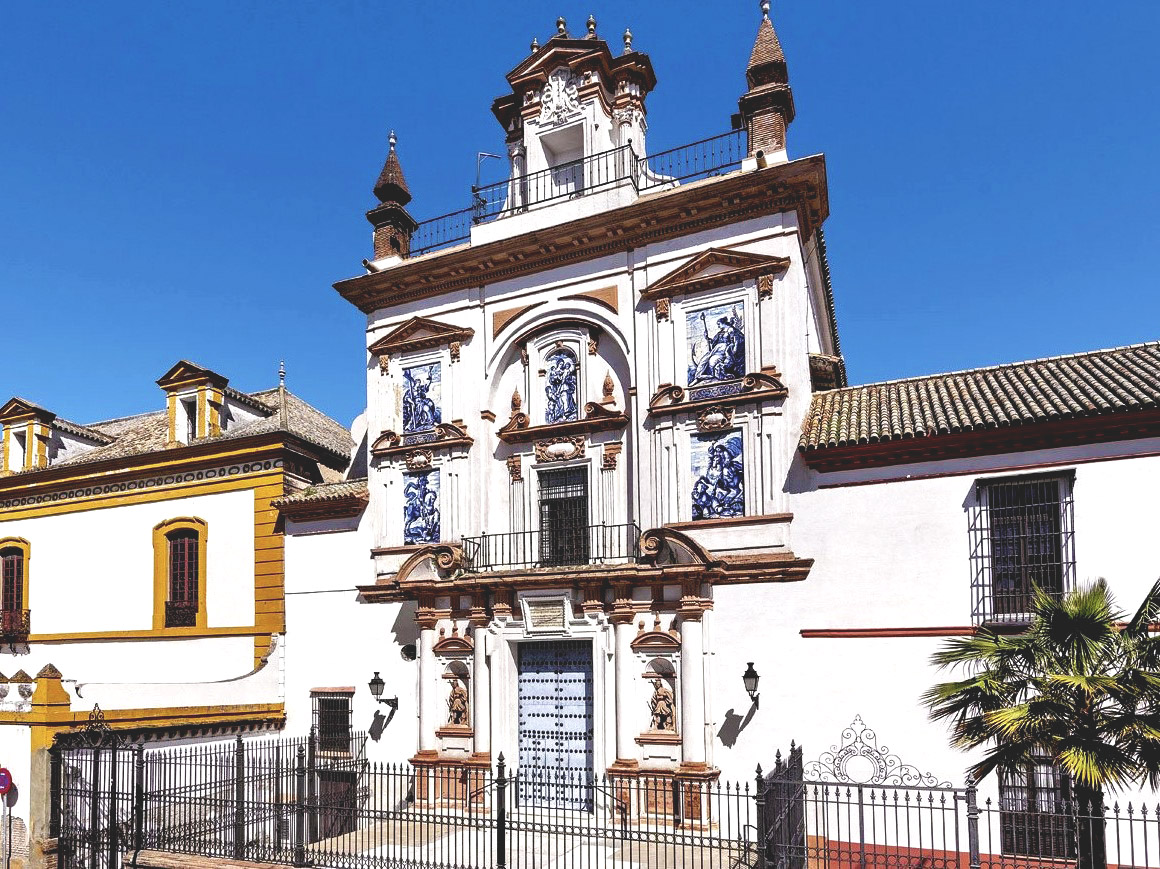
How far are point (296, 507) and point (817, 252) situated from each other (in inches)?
478

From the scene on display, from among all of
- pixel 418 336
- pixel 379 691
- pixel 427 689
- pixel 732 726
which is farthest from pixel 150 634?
pixel 732 726

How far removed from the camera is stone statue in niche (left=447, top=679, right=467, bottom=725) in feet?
54.6

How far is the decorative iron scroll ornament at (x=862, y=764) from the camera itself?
1359cm

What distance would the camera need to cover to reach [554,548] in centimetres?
1723

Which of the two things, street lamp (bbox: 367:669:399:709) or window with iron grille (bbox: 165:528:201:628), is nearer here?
street lamp (bbox: 367:669:399:709)

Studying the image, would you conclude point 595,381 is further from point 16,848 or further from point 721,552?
point 16,848

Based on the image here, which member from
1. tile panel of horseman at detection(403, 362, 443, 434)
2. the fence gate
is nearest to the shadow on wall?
tile panel of horseman at detection(403, 362, 443, 434)

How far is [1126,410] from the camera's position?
12898mm

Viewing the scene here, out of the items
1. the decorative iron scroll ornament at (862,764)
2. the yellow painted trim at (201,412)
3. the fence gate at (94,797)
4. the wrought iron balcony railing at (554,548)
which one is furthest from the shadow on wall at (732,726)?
the yellow painted trim at (201,412)

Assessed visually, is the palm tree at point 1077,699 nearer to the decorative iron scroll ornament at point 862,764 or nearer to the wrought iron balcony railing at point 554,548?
the decorative iron scroll ornament at point 862,764

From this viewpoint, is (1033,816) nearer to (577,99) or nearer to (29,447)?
(577,99)

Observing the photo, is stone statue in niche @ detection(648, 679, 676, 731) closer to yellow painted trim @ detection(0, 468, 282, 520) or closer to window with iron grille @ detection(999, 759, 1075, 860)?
window with iron grille @ detection(999, 759, 1075, 860)

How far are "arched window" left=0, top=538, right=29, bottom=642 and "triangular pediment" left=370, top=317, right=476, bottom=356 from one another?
1232 centimetres

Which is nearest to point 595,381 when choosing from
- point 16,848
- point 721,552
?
point 721,552
